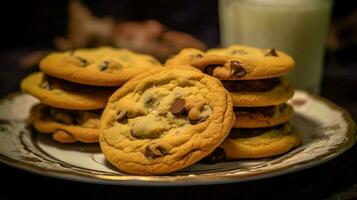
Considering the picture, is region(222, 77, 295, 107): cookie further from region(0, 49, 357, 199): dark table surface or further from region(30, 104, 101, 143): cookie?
region(30, 104, 101, 143): cookie

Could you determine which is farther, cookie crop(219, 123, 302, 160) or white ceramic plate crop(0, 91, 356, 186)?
cookie crop(219, 123, 302, 160)

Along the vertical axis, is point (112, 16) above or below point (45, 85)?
below

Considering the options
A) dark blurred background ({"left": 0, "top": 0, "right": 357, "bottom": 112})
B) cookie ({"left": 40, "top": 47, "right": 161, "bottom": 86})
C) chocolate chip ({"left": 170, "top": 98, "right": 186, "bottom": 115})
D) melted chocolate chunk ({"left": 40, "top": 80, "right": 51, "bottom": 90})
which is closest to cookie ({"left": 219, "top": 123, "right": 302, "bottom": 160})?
chocolate chip ({"left": 170, "top": 98, "right": 186, "bottom": 115})

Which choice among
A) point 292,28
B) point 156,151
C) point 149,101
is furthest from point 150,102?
point 292,28

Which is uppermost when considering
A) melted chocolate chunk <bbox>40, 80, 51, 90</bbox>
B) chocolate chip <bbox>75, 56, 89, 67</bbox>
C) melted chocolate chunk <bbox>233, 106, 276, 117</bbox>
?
chocolate chip <bbox>75, 56, 89, 67</bbox>

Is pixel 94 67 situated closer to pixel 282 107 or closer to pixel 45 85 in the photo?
pixel 45 85

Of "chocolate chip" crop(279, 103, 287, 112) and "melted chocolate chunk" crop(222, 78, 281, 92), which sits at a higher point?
"melted chocolate chunk" crop(222, 78, 281, 92)
